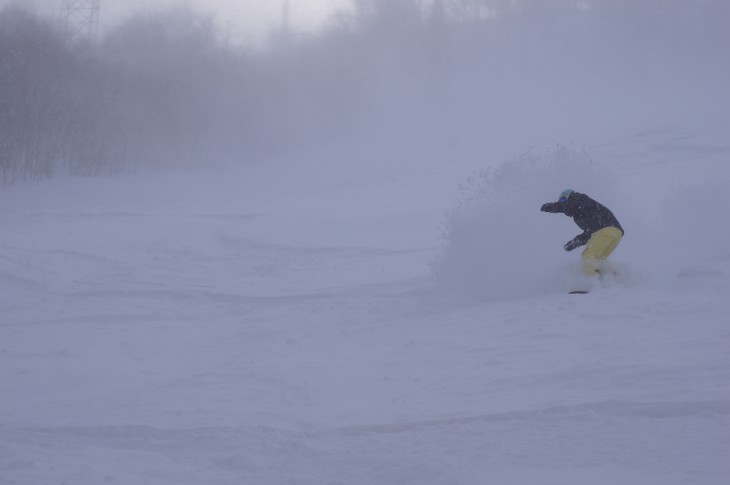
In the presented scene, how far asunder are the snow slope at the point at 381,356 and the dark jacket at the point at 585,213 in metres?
0.57

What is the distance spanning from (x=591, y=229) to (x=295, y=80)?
4249cm

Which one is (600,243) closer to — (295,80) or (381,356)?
(381,356)

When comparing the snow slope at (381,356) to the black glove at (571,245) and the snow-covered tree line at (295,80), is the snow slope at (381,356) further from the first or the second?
the snow-covered tree line at (295,80)

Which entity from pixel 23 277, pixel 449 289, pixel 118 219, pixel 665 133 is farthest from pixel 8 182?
pixel 449 289

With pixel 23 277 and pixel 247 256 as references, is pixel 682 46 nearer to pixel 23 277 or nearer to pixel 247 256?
pixel 247 256

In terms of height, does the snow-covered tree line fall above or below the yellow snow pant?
above

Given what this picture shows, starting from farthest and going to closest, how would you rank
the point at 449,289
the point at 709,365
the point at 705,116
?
the point at 705,116, the point at 449,289, the point at 709,365

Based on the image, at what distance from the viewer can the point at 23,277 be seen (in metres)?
12.1

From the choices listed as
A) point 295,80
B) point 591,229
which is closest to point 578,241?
point 591,229

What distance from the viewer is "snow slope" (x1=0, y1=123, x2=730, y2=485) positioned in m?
4.53

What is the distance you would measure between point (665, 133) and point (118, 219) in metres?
20.2

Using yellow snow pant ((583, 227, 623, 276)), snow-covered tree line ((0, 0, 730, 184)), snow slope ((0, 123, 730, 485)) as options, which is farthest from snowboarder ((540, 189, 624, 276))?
snow-covered tree line ((0, 0, 730, 184))

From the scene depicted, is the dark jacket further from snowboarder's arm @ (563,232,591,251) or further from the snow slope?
the snow slope

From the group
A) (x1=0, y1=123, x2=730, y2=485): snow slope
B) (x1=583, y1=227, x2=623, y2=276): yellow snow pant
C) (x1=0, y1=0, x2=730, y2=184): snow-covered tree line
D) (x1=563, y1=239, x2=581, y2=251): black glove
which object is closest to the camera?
(x1=0, y1=123, x2=730, y2=485): snow slope
